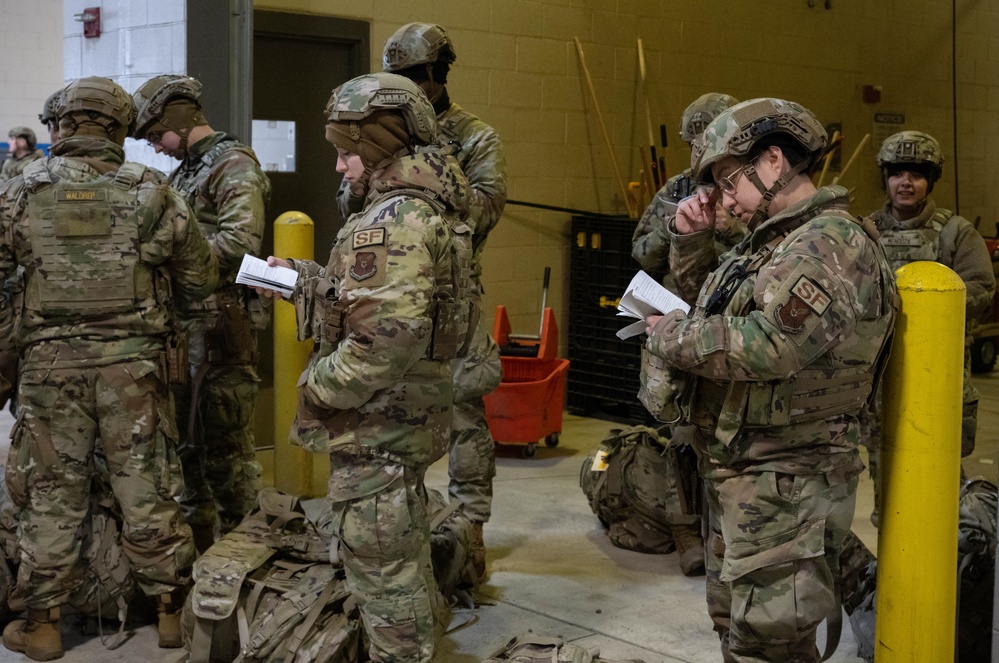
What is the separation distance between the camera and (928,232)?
527 centimetres

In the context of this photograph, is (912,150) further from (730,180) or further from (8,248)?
(8,248)

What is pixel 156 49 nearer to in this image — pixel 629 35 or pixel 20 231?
pixel 20 231

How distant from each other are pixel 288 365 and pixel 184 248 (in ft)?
5.73

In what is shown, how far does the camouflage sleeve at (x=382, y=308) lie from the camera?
3152 millimetres

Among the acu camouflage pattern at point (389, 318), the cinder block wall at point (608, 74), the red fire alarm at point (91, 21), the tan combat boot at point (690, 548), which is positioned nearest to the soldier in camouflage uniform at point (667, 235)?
the tan combat boot at point (690, 548)

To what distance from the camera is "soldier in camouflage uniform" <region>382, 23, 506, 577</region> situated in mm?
4801

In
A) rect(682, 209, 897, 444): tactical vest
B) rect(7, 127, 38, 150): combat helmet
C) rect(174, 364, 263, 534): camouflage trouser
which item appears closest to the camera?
rect(682, 209, 897, 444): tactical vest

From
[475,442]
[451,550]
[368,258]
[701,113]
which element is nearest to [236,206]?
[475,442]

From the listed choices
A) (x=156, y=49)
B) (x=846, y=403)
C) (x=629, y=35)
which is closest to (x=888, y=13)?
(x=629, y=35)

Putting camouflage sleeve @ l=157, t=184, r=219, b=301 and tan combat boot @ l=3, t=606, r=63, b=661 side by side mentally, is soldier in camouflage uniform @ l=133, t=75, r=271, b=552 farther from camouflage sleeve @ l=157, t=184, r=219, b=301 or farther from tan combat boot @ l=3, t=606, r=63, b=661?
tan combat boot @ l=3, t=606, r=63, b=661

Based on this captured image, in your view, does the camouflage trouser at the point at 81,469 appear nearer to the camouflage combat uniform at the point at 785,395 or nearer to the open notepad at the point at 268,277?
the open notepad at the point at 268,277

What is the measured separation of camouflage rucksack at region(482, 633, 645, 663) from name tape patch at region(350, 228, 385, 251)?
4.06ft

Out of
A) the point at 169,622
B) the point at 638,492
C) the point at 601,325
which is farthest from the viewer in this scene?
the point at 601,325

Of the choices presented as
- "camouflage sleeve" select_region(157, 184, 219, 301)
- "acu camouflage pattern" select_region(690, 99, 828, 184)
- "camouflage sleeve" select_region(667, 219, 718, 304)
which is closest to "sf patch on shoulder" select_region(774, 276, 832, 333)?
"acu camouflage pattern" select_region(690, 99, 828, 184)
